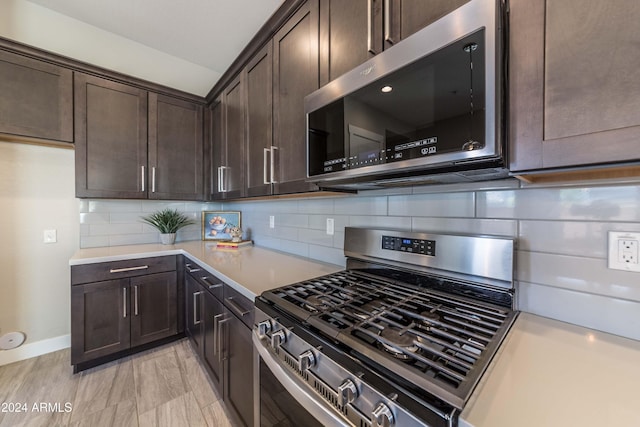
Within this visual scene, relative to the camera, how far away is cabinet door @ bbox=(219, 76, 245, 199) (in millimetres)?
1946

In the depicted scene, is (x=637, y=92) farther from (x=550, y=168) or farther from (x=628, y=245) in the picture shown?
(x=628, y=245)

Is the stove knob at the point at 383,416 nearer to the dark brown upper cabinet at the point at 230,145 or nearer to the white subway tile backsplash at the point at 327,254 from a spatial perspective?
the white subway tile backsplash at the point at 327,254

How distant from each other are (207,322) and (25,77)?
2200 mm

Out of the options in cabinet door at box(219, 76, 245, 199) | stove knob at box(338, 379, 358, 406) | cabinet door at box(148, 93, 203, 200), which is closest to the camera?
stove knob at box(338, 379, 358, 406)

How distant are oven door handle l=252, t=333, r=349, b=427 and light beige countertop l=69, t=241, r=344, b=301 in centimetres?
29

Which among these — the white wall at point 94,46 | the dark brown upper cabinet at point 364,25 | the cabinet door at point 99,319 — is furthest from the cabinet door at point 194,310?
the white wall at point 94,46

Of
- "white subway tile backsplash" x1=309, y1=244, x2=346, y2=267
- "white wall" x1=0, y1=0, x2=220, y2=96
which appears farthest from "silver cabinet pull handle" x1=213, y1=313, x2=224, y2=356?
"white wall" x1=0, y1=0, x2=220, y2=96

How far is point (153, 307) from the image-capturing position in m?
2.10

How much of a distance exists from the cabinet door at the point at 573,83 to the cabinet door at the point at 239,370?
125 cm

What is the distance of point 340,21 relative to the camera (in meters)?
1.09

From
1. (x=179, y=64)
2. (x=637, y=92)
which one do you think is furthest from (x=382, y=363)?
(x=179, y=64)

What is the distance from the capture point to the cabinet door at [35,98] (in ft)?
5.67

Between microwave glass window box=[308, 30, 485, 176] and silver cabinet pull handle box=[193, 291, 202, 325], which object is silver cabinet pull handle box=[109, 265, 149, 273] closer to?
silver cabinet pull handle box=[193, 291, 202, 325]

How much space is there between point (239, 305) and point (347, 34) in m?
1.33
